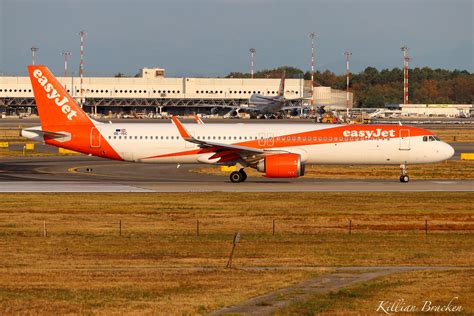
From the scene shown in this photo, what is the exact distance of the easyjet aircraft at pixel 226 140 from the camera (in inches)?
2106

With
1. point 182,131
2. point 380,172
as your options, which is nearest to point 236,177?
point 182,131

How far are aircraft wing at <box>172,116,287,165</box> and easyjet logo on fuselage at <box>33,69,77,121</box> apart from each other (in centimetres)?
657

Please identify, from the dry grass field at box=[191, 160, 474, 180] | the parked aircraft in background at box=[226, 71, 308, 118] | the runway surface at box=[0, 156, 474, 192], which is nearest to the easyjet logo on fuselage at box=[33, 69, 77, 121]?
the runway surface at box=[0, 156, 474, 192]

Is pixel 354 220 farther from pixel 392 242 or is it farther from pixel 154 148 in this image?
pixel 154 148

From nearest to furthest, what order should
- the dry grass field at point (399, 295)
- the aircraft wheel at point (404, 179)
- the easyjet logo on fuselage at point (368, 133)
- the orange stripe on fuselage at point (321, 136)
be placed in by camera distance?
the dry grass field at point (399, 295) → the orange stripe on fuselage at point (321, 136) → the easyjet logo on fuselage at point (368, 133) → the aircraft wheel at point (404, 179)

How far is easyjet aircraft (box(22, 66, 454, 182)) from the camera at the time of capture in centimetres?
5350

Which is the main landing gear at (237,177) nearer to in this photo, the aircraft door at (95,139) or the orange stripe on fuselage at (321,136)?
the orange stripe on fuselage at (321,136)

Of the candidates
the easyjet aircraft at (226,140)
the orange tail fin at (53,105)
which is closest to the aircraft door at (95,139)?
the easyjet aircraft at (226,140)

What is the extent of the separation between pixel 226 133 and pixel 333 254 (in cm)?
2512

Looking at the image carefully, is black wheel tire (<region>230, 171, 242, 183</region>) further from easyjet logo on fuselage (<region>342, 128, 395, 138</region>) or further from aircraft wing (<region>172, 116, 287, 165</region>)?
easyjet logo on fuselage (<region>342, 128, 395, 138</region>)

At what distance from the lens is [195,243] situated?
106 feet

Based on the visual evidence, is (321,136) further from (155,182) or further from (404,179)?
(155,182)

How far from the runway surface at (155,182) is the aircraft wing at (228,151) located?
1.53 metres

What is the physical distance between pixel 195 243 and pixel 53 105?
25.0 meters
